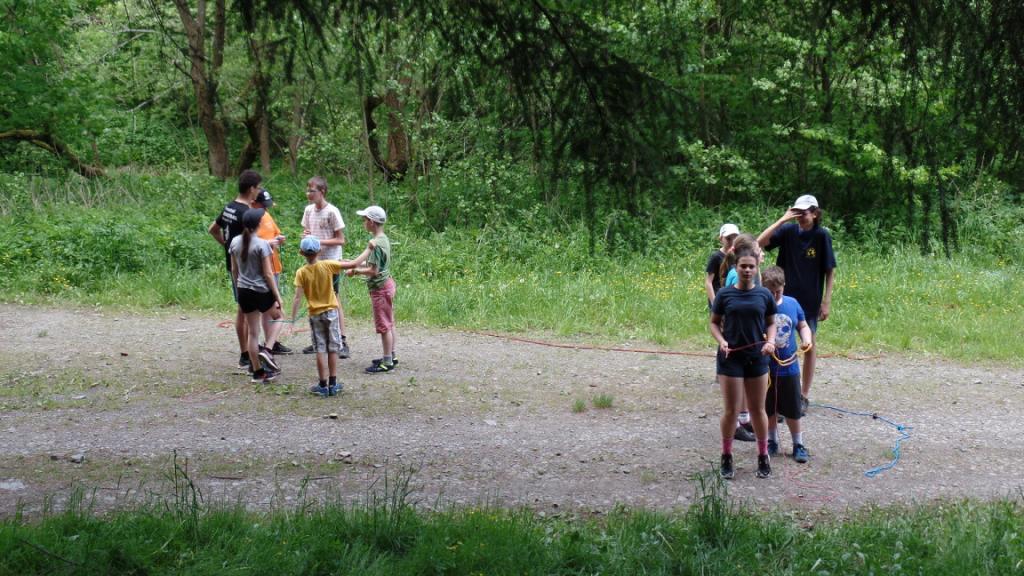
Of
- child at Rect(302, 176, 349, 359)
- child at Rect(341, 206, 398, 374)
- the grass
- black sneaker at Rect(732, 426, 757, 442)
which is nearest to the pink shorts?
child at Rect(341, 206, 398, 374)

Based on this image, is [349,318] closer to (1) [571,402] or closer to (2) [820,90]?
(1) [571,402]

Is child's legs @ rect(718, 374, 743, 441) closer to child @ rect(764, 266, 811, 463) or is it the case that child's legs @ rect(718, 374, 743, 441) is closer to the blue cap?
child @ rect(764, 266, 811, 463)

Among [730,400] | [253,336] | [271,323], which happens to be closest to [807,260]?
[730,400]

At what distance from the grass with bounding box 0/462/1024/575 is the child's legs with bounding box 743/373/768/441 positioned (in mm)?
909

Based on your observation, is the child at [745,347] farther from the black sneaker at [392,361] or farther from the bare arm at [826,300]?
the black sneaker at [392,361]

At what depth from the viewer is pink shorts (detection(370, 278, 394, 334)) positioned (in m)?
8.73

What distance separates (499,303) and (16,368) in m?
5.68

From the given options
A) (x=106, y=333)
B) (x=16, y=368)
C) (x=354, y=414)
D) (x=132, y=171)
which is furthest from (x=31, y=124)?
(x=354, y=414)

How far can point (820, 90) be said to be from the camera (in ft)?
16.6

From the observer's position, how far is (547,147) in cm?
479

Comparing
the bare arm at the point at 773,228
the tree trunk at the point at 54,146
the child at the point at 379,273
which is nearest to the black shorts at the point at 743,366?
the bare arm at the point at 773,228

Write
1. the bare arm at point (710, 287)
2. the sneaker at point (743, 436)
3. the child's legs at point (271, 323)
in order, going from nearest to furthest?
the sneaker at point (743, 436)
the bare arm at point (710, 287)
the child's legs at point (271, 323)

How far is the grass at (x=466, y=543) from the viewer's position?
4426mm

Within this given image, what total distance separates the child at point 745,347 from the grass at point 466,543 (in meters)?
0.92
